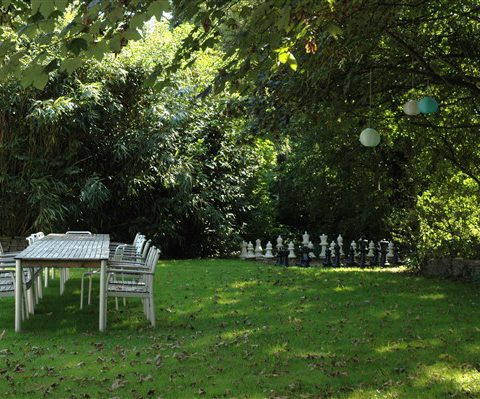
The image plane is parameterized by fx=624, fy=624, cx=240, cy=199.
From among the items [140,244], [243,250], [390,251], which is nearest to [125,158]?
[243,250]

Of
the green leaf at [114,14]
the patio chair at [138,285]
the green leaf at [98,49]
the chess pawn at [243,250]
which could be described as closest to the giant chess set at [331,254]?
the chess pawn at [243,250]

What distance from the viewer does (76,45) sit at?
9.94 ft

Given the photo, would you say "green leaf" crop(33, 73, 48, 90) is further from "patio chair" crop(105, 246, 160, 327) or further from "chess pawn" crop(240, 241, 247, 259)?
"chess pawn" crop(240, 241, 247, 259)

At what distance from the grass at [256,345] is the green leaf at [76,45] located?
9.11 feet

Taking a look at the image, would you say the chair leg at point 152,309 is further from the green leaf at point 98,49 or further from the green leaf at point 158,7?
the green leaf at point 158,7

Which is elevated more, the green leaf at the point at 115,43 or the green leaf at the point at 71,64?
the green leaf at the point at 115,43

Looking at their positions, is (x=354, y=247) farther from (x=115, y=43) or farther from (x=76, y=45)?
(x=76, y=45)

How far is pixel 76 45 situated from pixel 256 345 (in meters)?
4.06

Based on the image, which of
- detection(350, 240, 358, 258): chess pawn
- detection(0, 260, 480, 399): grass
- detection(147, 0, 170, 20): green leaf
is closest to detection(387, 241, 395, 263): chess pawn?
detection(350, 240, 358, 258): chess pawn

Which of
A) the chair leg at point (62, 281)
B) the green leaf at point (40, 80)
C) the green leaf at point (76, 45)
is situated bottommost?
the chair leg at point (62, 281)

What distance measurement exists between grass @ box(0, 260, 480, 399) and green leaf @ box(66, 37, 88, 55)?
9.11ft

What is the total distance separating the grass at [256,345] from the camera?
4.92 metres

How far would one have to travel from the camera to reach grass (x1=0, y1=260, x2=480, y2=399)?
16.1 ft

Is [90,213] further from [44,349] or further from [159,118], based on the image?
[44,349]
